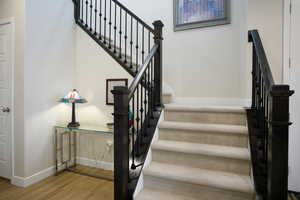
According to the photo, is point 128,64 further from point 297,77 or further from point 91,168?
point 297,77

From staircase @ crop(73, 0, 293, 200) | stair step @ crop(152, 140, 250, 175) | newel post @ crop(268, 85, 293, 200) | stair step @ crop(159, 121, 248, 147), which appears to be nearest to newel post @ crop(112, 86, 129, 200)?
staircase @ crop(73, 0, 293, 200)

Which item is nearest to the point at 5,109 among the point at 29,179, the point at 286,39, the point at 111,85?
the point at 29,179

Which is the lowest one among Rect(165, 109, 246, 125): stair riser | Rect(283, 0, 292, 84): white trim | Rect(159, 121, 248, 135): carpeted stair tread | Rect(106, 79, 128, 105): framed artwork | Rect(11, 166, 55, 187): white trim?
Rect(11, 166, 55, 187): white trim

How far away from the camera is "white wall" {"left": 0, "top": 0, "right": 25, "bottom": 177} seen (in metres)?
2.33

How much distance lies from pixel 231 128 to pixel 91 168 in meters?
2.23

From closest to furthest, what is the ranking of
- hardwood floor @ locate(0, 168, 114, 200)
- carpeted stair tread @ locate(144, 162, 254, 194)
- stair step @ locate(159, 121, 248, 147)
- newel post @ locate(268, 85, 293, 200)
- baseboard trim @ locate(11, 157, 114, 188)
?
newel post @ locate(268, 85, 293, 200), carpeted stair tread @ locate(144, 162, 254, 194), stair step @ locate(159, 121, 248, 147), hardwood floor @ locate(0, 168, 114, 200), baseboard trim @ locate(11, 157, 114, 188)

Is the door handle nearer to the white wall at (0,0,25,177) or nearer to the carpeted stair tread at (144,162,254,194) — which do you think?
the white wall at (0,0,25,177)

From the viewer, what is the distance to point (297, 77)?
2016 mm

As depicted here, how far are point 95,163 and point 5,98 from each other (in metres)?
1.60

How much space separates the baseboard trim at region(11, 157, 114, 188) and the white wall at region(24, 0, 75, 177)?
6 centimetres

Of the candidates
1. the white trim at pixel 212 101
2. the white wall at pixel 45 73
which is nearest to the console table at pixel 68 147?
the white wall at pixel 45 73

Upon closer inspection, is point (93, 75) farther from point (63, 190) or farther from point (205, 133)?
point (205, 133)

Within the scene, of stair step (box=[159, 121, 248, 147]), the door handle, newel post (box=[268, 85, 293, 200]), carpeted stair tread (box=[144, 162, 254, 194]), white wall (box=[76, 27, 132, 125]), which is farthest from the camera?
white wall (box=[76, 27, 132, 125])

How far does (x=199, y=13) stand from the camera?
9.96 feet
